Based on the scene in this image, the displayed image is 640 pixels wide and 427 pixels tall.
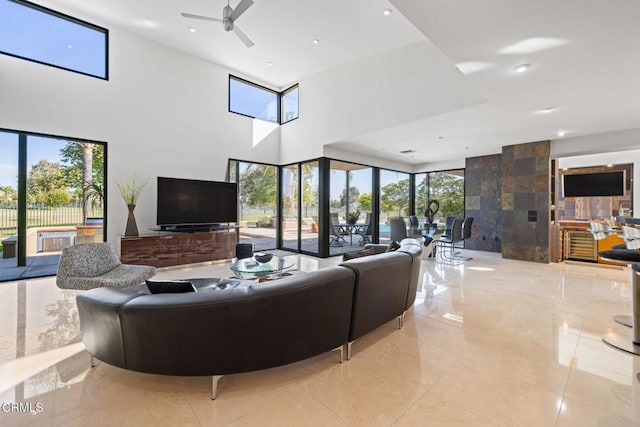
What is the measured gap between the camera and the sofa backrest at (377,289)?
2.23m

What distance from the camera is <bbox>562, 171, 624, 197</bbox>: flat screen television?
622 cm

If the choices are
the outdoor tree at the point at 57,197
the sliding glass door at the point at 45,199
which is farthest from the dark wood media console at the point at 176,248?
the outdoor tree at the point at 57,197

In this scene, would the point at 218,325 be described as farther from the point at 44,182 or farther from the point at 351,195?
the point at 351,195

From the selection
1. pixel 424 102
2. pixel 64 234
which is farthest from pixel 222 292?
pixel 64 234

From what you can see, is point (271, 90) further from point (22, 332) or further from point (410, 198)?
point (22, 332)

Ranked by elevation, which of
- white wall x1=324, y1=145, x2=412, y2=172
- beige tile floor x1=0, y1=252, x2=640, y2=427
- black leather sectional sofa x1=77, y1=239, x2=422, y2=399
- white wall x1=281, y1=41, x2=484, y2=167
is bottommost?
beige tile floor x1=0, y1=252, x2=640, y2=427

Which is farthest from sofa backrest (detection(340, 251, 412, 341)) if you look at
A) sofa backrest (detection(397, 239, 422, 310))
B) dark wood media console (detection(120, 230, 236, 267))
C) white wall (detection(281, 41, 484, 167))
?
dark wood media console (detection(120, 230, 236, 267))

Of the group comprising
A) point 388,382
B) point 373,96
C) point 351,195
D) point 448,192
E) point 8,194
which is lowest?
point 388,382

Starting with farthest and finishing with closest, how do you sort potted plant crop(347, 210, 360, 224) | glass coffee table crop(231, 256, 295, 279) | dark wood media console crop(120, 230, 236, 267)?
1. potted plant crop(347, 210, 360, 224)
2. dark wood media console crop(120, 230, 236, 267)
3. glass coffee table crop(231, 256, 295, 279)

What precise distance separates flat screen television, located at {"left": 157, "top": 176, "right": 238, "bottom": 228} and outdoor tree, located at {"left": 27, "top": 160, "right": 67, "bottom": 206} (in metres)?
1.56

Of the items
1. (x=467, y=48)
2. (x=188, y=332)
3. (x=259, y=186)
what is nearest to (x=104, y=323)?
(x=188, y=332)

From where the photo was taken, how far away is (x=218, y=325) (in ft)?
5.45

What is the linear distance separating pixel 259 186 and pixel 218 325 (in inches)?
235

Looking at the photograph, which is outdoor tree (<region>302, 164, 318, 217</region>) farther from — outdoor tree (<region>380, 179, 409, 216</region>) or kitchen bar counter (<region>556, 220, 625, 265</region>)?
kitchen bar counter (<region>556, 220, 625, 265</region>)
